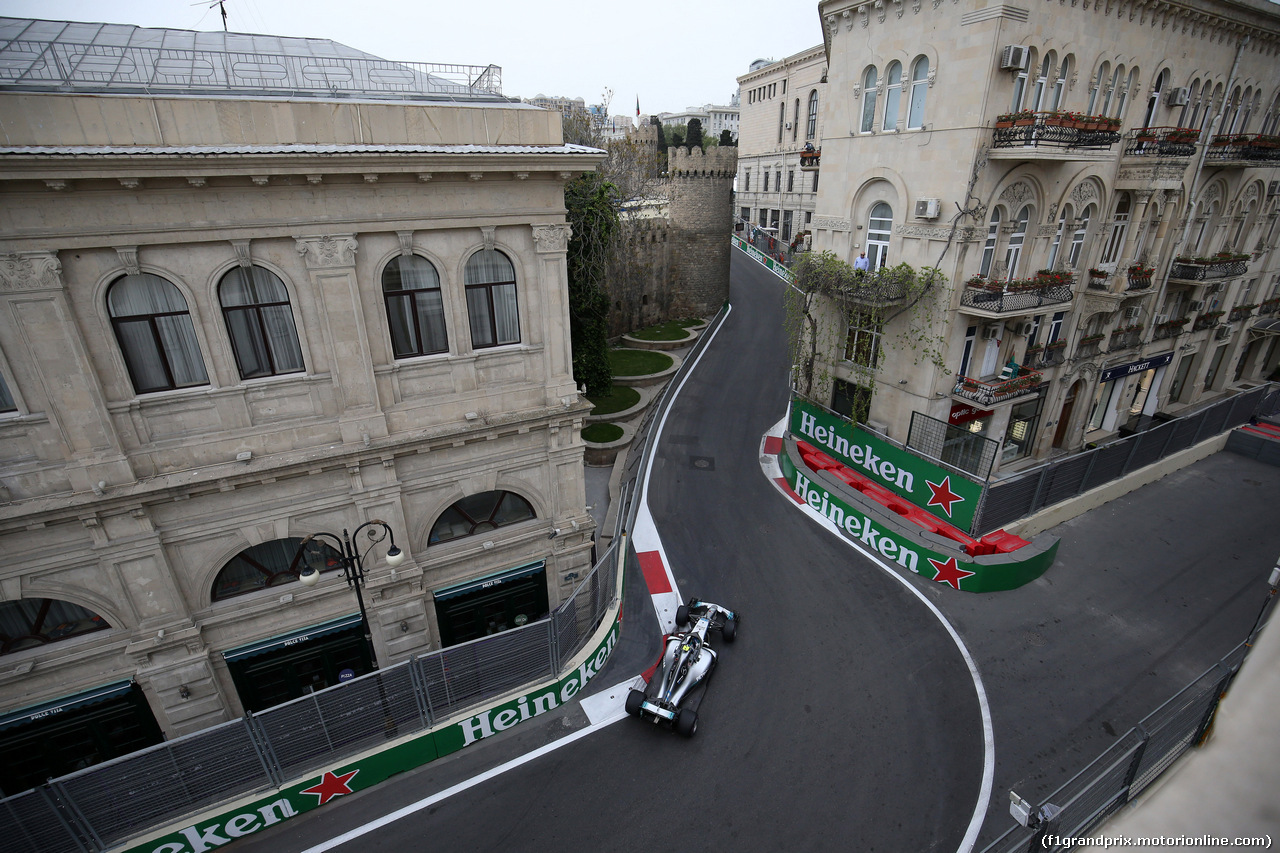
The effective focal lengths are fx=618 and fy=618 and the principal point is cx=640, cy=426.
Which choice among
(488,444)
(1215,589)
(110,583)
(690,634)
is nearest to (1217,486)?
(1215,589)

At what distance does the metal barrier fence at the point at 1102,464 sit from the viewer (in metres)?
18.4

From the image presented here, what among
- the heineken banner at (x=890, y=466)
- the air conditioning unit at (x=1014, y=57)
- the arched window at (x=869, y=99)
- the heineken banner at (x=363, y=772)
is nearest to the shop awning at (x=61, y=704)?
the heineken banner at (x=363, y=772)

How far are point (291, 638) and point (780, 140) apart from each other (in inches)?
2378

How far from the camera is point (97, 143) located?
9.69 m

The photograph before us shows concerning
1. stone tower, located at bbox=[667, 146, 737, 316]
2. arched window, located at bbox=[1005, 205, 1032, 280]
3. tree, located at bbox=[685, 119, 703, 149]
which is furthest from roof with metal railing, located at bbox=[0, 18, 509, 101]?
tree, located at bbox=[685, 119, 703, 149]

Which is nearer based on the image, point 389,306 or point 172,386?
point 172,386

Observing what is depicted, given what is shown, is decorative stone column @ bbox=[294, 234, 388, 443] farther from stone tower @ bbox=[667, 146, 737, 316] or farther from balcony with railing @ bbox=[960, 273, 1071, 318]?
stone tower @ bbox=[667, 146, 737, 316]

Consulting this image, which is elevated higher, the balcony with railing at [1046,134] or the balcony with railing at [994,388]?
the balcony with railing at [1046,134]

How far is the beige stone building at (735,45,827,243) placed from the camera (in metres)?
54.7

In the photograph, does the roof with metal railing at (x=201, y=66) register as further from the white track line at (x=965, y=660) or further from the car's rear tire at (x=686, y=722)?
the white track line at (x=965, y=660)

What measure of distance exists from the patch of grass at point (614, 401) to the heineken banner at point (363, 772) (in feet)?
50.1

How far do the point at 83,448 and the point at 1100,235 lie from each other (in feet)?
98.0

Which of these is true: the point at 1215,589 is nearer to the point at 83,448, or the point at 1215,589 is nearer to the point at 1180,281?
the point at 1180,281

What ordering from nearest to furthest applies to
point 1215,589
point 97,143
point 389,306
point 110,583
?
point 97,143 < point 110,583 < point 389,306 < point 1215,589
